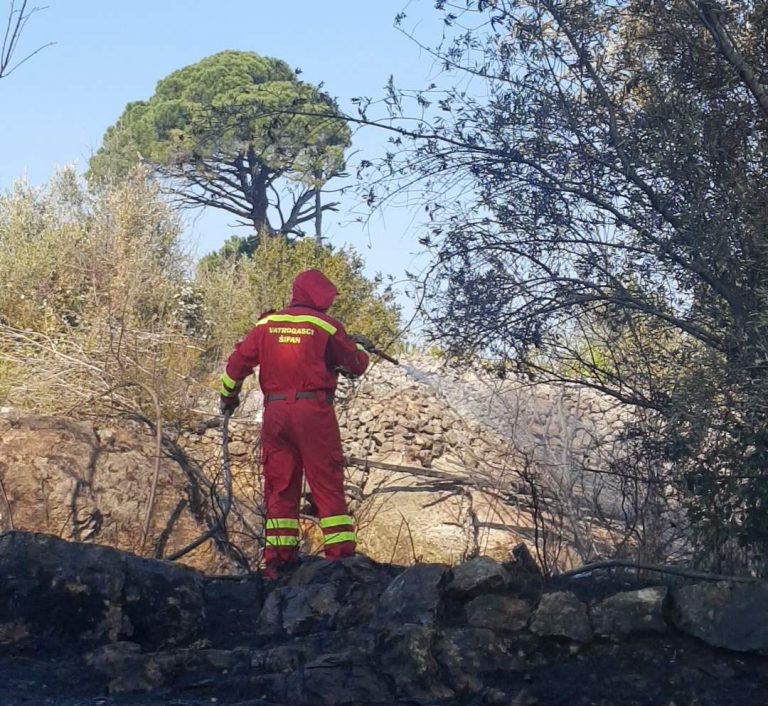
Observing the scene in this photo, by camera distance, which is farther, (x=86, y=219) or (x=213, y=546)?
(x=86, y=219)

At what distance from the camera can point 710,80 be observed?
19.5ft

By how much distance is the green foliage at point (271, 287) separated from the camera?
64.5 ft

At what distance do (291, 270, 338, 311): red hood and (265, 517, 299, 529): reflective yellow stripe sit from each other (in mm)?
1384

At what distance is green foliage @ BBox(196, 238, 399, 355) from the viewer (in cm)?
1967

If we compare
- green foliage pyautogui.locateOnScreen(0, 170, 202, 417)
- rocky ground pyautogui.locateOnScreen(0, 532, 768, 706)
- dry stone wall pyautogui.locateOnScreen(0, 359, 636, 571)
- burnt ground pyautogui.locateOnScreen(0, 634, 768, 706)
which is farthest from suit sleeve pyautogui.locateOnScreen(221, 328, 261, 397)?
green foliage pyautogui.locateOnScreen(0, 170, 202, 417)

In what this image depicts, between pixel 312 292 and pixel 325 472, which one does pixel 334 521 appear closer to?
pixel 325 472

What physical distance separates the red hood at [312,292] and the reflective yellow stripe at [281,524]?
1.38m

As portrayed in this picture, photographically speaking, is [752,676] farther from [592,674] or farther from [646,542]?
[646,542]

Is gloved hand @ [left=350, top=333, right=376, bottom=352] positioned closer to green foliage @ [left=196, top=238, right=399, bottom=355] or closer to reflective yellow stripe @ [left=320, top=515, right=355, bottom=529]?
reflective yellow stripe @ [left=320, top=515, right=355, bottom=529]

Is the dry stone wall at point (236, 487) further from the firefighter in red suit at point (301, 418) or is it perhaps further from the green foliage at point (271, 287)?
the green foliage at point (271, 287)

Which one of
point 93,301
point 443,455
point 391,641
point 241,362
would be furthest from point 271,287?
point 391,641

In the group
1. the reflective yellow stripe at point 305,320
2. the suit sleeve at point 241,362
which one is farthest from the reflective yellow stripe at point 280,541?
the reflective yellow stripe at point 305,320

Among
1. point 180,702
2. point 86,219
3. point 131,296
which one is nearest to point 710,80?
point 180,702

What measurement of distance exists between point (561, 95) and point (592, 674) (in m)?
2.90
